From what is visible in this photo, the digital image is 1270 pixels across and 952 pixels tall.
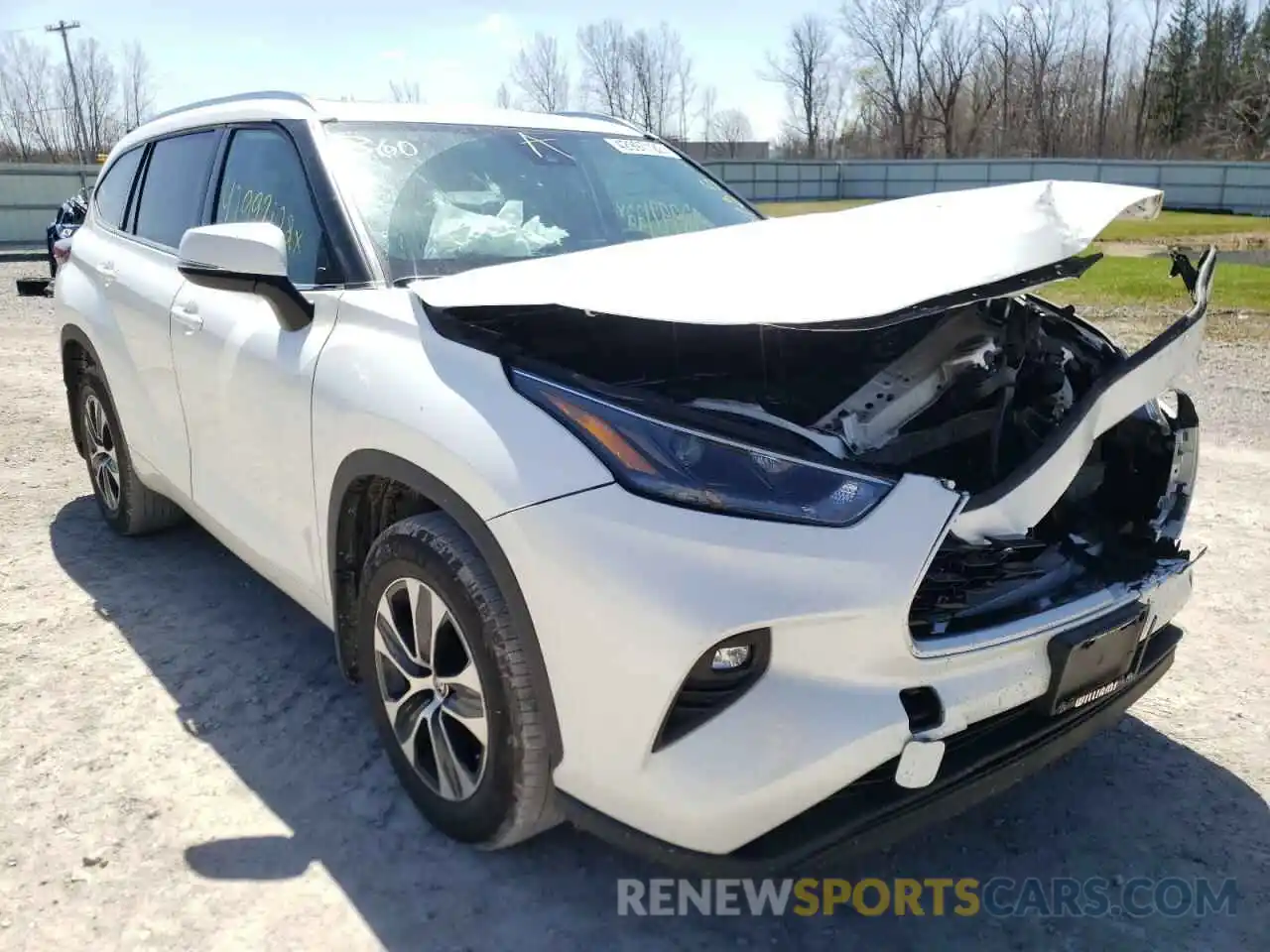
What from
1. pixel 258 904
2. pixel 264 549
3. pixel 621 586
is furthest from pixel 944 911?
pixel 264 549

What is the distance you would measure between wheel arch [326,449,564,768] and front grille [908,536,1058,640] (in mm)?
770

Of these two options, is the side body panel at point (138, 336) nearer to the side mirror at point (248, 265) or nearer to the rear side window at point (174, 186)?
the rear side window at point (174, 186)

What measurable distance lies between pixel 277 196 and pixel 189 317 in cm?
54

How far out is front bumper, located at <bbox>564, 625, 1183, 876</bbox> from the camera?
76.5 inches

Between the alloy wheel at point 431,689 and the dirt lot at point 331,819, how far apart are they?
23cm

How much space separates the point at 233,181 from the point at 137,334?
763 millimetres

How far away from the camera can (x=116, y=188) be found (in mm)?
4629

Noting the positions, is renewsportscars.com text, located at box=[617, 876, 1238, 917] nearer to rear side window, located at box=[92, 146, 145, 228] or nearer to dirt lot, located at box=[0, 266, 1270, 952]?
dirt lot, located at box=[0, 266, 1270, 952]

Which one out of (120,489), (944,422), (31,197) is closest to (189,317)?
(120,489)

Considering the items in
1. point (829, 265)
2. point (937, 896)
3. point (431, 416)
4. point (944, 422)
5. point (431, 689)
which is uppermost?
point (829, 265)

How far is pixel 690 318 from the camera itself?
2037mm

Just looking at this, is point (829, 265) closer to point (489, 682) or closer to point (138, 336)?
point (489, 682)

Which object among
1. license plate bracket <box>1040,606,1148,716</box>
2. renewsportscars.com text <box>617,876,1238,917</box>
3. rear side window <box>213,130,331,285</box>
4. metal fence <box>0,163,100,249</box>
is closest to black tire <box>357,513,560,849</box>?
renewsportscars.com text <box>617,876,1238,917</box>

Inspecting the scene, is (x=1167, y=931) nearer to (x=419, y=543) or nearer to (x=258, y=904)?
(x=419, y=543)
